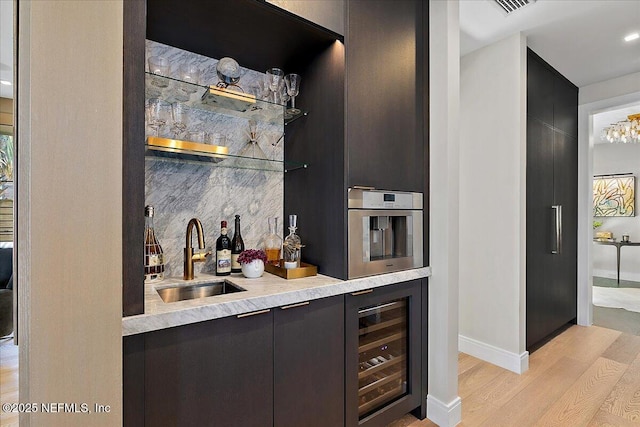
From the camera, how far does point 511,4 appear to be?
2.26m

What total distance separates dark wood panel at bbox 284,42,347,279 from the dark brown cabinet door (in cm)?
54

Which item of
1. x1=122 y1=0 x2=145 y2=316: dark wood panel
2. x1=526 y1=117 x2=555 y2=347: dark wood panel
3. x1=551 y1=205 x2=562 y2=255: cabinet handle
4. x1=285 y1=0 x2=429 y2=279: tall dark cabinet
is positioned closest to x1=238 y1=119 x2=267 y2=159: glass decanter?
x1=285 y1=0 x2=429 y2=279: tall dark cabinet

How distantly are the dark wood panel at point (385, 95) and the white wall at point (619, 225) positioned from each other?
6265 millimetres

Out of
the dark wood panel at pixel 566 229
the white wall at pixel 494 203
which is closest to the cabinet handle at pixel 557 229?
the dark wood panel at pixel 566 229

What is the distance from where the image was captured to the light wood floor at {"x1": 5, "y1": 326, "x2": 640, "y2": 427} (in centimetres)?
197

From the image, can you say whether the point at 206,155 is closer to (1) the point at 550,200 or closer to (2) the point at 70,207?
(2) the point at 70,207

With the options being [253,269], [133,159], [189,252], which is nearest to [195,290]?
[189,252]

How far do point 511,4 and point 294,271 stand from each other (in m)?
2.33

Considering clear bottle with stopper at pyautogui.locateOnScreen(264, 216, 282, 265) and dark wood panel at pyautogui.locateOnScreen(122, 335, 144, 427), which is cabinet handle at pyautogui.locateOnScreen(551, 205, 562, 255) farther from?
dark wood panel at pyautogui.locateOnScreen(122, 335, 144, 427)

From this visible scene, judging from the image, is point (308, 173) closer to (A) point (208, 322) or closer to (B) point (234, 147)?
(B) point (234, 147)

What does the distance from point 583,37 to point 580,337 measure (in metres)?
2.82

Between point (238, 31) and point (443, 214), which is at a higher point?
point (238, 31)

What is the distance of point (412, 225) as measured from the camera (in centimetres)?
197

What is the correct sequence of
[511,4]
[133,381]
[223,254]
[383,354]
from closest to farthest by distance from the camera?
[133,381] → [223,254] → [383,354] → [511,4]
